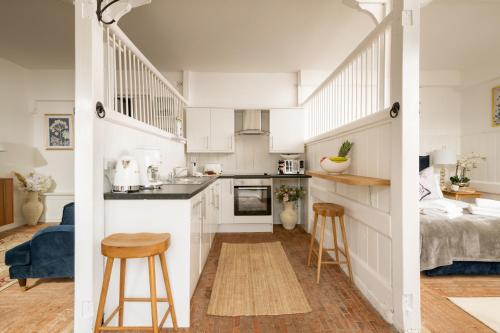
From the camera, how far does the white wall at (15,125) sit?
4.52 metres

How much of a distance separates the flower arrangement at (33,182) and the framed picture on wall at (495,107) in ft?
26.7

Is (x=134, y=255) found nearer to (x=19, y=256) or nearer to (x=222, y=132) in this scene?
(x=19, y=256)

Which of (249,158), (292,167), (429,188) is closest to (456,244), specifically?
(429,188)

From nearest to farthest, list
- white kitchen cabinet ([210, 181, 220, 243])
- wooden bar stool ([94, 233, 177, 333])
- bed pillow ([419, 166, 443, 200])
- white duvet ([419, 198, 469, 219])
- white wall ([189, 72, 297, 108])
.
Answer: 1. wooden bar stool ([94, 233, 177, 333])
2. white duvet ([419, 198, 469, 219])
3. bed pillow ([419, 166, 443, 200])
4. white kitchen cabinet ([210, 181, 220, 243])
5. white wall ([189, 72, 297, 108])

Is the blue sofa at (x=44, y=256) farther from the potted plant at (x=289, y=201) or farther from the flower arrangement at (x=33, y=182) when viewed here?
the potted plant at (x=289, y=201)

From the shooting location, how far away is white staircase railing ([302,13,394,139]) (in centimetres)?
207

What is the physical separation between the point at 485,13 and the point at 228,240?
4.44 m

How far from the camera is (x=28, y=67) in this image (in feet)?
16.1

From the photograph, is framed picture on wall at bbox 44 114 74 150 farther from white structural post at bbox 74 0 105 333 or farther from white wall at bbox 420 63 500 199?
white wall at bbox 420 63 500 199

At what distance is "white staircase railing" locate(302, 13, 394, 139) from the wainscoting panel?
0.25m

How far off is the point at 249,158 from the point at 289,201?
1.17 meters

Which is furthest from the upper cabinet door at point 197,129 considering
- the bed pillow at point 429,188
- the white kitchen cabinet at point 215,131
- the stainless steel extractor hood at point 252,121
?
the bed pillow at point 429,188

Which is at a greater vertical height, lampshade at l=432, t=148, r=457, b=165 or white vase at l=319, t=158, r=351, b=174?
lampshade at l=432, t=148, r=457, b=165

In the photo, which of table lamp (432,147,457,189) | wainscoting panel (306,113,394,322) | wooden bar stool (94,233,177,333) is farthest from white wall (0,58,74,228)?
table lamp (432,147,457,189)
